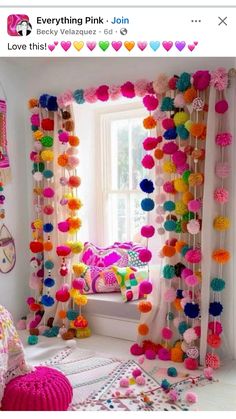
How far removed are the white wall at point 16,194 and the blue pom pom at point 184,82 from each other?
5.45 ft

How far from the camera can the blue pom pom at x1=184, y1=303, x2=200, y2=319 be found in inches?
104

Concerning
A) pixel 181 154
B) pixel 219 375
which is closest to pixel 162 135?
pixel 181 154

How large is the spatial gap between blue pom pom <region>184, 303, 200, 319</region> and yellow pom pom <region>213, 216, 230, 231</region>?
1.88 feet

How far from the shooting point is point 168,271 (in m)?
2.79

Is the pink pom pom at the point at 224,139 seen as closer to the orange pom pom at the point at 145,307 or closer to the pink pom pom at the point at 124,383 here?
the orange pom pom at the point at 145,307

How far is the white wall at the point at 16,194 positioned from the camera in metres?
3.48

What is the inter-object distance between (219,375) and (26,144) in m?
2.64

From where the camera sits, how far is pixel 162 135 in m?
2.86

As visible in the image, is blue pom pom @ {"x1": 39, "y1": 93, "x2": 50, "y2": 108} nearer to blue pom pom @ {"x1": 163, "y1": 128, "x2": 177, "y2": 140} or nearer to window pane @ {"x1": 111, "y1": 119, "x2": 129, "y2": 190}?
window pane @ {"x1": 111, "y1": 119, "x2": 129, "y2": 190}

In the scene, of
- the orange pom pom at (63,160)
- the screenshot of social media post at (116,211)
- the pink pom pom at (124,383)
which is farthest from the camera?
the orange pom pom at (63,160)

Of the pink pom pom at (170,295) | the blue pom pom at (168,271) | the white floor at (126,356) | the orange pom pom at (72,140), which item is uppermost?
the orange pom pom at (72,140)

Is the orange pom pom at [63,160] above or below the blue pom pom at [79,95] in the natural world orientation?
below

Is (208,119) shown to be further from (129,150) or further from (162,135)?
(129,150)
